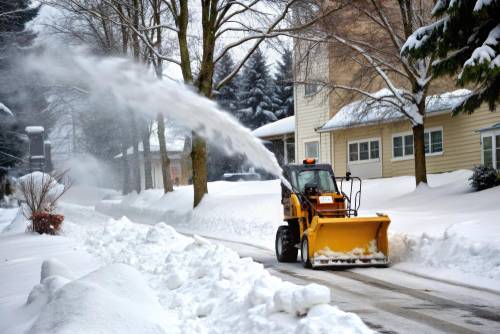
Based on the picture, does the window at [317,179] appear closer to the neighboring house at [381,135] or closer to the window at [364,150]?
the neighboring house at [381,135]

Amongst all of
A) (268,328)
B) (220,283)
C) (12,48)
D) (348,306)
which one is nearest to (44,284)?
(220,283)

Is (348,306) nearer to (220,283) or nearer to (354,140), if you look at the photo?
(220,283)

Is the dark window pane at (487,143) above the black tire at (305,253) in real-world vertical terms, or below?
above

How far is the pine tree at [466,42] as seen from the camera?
37.4ft

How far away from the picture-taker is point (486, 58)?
37.0ft

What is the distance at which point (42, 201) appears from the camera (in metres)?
18.8

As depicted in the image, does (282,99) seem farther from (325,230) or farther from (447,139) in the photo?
(325,230)

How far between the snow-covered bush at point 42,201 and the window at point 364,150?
17594mm

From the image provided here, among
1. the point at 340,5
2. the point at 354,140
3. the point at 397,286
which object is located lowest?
the point at 397,286

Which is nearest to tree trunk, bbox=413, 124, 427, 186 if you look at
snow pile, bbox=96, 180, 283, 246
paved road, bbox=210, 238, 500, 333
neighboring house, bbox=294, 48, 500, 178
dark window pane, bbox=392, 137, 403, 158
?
neighboring house, bbox=294, 48, 500, 178

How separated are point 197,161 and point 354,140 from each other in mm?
11907

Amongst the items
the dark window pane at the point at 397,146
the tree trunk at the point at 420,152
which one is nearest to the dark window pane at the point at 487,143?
the tree trunk at the point at 420,152

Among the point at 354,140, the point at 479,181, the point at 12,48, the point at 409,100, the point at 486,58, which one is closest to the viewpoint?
the point at 486,58

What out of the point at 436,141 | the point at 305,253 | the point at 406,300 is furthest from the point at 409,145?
the point at 406,300
